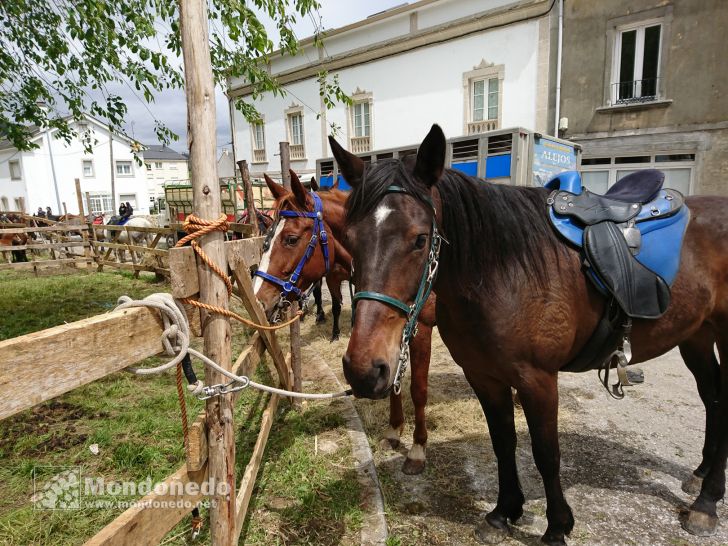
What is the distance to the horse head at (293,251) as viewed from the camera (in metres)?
3.16

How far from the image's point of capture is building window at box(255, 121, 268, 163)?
21.4 metres

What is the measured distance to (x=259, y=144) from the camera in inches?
Answer: 854

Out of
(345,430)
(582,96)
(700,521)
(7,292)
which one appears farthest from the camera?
(582,96)

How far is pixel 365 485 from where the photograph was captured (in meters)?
2.79

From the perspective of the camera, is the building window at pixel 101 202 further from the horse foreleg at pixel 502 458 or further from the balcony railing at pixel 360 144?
the horse foreleg at pixel 502 458

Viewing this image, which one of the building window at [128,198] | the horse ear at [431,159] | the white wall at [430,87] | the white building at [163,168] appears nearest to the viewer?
the horse ear at [431,159]

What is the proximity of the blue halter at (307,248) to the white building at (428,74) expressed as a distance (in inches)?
338

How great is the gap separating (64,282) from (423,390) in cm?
1113

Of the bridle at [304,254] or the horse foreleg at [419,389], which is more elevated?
the bridle at [304,254]

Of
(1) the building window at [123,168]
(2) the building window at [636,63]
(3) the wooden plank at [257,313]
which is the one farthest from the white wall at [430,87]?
(1) the building window at [123,168]

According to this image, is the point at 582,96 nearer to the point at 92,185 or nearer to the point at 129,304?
the point at 129,304

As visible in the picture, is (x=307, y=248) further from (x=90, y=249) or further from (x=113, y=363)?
(x=90, y=249)

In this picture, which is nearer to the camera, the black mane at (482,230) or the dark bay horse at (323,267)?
the black mane at (482,230)

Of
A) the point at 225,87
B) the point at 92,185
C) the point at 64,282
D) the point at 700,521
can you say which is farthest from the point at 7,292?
the point at 92,185
